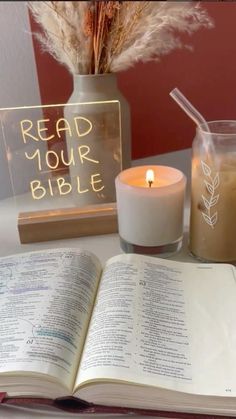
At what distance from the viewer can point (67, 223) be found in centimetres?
66

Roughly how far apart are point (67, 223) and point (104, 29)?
30cm

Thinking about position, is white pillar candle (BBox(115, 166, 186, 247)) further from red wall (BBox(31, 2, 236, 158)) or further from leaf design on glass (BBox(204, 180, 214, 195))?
red wall (BBox(31, 2, 236, 158))

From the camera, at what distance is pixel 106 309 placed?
0.45 metres

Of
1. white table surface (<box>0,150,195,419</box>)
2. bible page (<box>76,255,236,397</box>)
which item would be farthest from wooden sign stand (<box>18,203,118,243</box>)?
bible page (<box>76,255,236,397</box>)

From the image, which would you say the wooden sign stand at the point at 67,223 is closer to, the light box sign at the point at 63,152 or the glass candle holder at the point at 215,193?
the light box sign at the point at 63,152

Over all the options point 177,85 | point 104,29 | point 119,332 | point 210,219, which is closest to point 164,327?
point 119,332

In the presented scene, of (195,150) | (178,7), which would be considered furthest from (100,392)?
(178,7)

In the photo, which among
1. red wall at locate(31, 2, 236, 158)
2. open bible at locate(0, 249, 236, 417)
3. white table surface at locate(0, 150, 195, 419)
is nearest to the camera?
open bible at locate(0, 249, 236, 417)

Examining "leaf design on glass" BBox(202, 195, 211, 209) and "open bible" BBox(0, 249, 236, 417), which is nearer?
"open bible" BBox(0, 249, 236, 417)

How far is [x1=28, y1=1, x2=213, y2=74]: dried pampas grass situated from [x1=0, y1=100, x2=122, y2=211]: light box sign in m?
0.07

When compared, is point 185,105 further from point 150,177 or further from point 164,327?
point 164,327

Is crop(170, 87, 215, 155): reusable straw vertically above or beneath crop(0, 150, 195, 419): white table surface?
above

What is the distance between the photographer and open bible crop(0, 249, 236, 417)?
365 mm

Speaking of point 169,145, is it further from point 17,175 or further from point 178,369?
point 178,369
